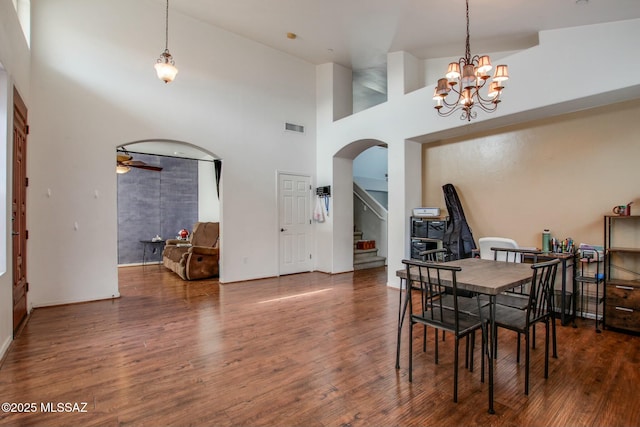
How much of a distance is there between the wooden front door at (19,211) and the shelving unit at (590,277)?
6.27 m

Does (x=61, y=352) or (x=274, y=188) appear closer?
(x=61, y=352)

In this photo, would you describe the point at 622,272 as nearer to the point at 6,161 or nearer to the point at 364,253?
the point at 364,253

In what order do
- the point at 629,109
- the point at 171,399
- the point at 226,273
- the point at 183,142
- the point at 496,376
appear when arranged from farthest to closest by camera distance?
1. the point at 226,273
2. the point at 183,142
3. the point at 629,109
4. the point at 496,376
5. the point at 171,399

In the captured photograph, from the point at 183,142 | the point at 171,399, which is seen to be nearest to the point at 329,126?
the point at 183,142

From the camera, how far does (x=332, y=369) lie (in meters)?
2.61

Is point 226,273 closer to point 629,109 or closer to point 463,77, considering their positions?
point 463,77

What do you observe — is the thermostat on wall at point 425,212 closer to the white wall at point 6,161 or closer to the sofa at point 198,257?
the sofa at point 198,257

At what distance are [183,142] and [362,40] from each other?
11.6 feet

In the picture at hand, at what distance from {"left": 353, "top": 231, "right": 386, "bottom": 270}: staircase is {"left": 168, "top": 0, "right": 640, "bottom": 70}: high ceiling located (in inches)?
160

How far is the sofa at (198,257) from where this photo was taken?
20.1 feet

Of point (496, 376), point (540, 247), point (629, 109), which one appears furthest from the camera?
point (540, 247)

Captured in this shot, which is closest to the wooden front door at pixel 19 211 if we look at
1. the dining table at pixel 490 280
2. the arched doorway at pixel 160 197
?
the arched doorway at pixel 160 197

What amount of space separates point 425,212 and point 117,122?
498 centimetres

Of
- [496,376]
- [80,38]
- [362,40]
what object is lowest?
[496,376]
